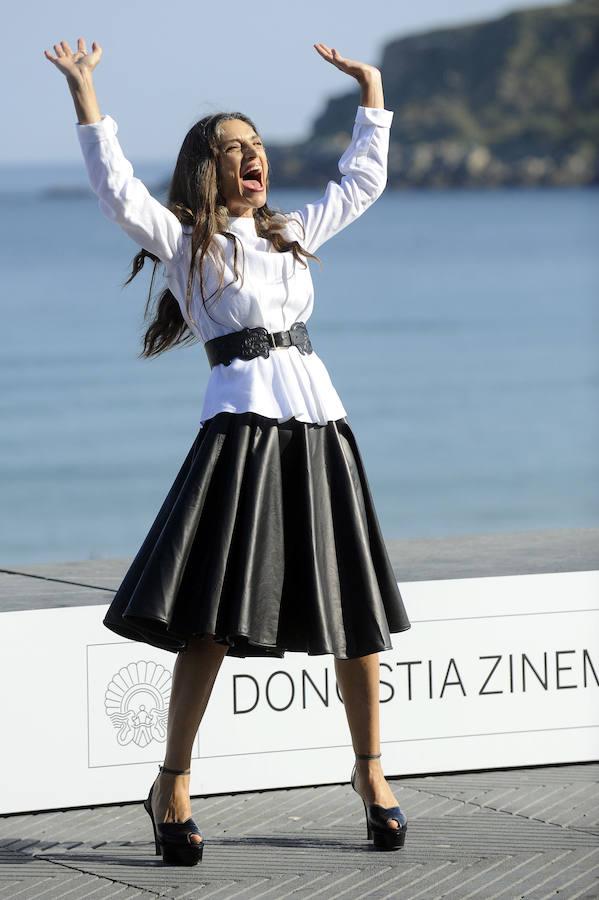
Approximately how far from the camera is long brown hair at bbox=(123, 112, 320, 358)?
3.27m

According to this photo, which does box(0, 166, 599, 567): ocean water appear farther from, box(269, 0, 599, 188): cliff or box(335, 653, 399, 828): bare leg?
box(335, 653, 399, 828): bare leg

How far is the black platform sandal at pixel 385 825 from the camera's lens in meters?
3.38

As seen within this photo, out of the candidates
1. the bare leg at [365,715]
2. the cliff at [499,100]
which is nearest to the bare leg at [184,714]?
the bare leg at [365,715]

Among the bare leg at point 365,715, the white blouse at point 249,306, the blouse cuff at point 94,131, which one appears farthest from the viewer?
the bare leg at point 365,715

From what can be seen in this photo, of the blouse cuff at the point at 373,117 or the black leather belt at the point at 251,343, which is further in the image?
the blouse cuff at the point at 373,117

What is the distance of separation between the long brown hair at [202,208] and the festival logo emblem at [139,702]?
0.77 metres

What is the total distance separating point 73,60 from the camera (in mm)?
3162

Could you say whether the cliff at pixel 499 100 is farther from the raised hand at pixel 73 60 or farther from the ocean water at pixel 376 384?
the raised hand at pixel 73 60

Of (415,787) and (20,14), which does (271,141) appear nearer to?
(20,14)

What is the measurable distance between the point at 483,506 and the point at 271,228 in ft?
51.0

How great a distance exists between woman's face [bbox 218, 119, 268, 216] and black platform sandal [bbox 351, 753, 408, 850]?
45.4 inches

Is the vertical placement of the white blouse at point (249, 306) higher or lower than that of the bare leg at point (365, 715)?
higher

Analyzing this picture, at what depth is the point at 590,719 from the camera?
4.07 metres

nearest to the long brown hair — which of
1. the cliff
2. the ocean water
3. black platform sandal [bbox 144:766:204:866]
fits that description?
black platform sandal [bbox 144:766:204:866]
